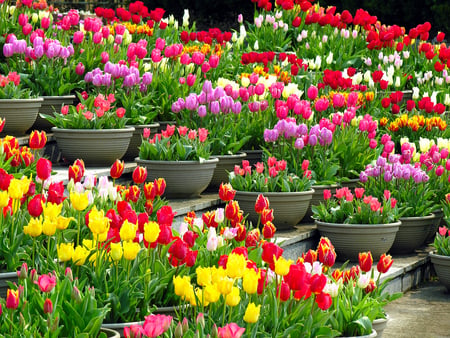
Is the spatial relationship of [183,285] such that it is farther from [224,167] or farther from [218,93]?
[218,93]

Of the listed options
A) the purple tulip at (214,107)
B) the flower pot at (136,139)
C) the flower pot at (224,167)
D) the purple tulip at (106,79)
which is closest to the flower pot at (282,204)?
the flower pot at (224,167)

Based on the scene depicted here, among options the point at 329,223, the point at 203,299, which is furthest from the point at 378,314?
the point at 329,223

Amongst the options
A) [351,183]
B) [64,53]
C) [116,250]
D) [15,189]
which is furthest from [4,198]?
[351,183]

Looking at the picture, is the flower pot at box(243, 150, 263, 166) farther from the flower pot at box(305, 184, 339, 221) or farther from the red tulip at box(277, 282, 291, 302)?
the red tulip at box(277, 282, 291, 302)

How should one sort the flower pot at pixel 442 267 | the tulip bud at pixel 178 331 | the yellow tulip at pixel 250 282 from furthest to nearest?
the flower pot at pixel 442 267, the yellow tulip at pixel 250 282, the tulip bud at pixel 178 331

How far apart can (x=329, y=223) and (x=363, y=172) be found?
736 mm

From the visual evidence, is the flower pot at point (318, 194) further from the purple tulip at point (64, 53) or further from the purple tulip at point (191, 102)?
the purple tulip at point (64, 53)

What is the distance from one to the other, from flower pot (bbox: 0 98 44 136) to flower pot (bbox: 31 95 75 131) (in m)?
0.41

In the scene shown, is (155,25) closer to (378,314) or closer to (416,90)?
(416,90)

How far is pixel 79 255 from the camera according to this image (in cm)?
431

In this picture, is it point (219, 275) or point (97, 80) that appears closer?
point (219, 275)

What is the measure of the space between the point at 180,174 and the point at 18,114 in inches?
58.4

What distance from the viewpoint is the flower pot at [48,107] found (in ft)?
27.5

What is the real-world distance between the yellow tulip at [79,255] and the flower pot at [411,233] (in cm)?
382
